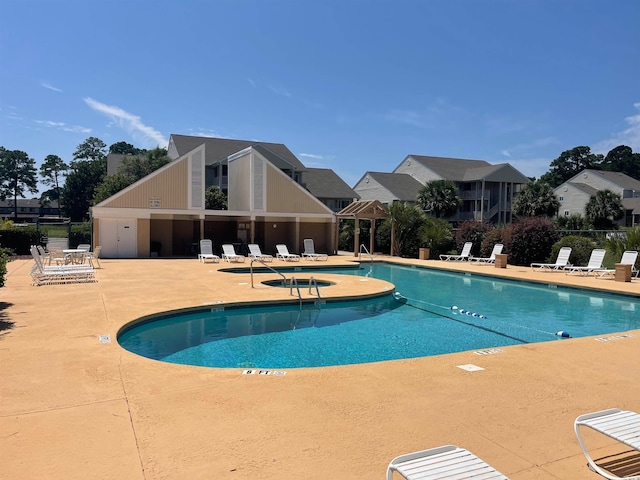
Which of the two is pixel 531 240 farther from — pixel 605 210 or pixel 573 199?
pixel 573 199

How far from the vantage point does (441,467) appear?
2561 millimetres

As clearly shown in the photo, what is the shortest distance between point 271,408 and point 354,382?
118cm

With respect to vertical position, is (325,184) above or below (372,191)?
above

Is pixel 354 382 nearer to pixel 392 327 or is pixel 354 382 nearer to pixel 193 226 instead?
pixel 392 327

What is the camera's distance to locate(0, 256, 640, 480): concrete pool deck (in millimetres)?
3318

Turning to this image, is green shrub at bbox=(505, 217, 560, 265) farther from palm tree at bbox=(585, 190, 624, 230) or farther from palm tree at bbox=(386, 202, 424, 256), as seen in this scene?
palm tree at bbox=(585, 190, 624, 230)

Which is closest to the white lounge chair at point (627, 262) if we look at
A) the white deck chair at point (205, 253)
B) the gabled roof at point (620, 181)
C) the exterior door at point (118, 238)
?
the white deck chair at point (205, 253)

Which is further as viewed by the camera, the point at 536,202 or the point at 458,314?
the point at 536,202

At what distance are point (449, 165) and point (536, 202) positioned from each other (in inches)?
410

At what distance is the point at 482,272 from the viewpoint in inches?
715

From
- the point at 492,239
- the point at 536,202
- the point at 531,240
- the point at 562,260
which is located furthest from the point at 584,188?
the point at 562,260

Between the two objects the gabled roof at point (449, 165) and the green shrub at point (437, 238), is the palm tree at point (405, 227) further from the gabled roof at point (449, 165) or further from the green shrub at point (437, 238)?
the gabled roof at point (449, 165)

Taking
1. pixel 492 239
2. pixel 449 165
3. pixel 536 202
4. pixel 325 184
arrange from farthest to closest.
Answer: pixel 449 165, pixel 325 184, pixel 536 202, pixel 492 239

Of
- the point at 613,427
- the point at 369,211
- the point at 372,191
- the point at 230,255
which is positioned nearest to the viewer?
the point at 613,427
